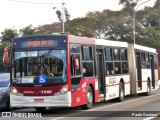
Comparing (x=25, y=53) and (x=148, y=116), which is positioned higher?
(x=25, y=53)

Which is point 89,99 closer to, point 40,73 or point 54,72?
point 54,72

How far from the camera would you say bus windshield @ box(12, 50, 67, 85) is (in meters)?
15.2

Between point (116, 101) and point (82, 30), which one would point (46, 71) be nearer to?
point (116, 101)

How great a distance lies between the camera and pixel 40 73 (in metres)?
15.4

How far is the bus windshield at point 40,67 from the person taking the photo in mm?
15250

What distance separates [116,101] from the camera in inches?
830

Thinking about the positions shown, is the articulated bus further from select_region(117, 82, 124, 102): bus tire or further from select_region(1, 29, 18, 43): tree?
select_region(1, 29, 18, 43): tree

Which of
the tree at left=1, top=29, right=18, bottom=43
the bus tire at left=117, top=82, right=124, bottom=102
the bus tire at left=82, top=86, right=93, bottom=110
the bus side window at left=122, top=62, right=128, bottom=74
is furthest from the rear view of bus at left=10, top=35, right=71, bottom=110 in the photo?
the tree at left=1, top=29, right=18, bottom=43

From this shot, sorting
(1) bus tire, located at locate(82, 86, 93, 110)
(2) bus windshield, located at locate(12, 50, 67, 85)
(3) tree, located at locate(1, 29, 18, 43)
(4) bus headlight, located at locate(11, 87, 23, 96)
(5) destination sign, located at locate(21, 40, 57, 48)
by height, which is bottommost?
(1) bus tire, located at locate(82, 86, 93, 110)

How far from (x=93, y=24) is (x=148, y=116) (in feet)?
154

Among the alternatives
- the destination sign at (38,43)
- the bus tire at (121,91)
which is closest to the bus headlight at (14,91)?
the destination sign at (38,43)

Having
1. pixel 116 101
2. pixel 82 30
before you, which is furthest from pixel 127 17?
pixel 116 101

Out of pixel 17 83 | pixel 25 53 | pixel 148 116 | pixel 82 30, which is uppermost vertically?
pixel 82 30

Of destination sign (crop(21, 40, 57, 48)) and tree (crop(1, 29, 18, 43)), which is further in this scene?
tree (crop(1, 29, 18, 43))
